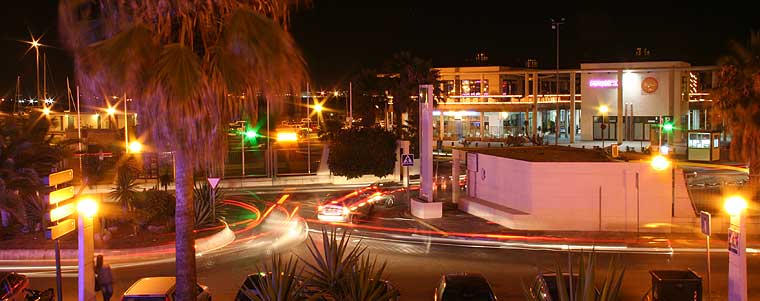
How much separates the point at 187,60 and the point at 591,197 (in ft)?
68.0

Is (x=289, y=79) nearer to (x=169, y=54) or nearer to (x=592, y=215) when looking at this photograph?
(x=169, y=54)

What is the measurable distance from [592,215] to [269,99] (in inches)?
784

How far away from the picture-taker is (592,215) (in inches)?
1084

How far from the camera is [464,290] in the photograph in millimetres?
14047

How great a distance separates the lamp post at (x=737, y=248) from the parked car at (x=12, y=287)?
13.5m

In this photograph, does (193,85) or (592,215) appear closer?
(193,85)

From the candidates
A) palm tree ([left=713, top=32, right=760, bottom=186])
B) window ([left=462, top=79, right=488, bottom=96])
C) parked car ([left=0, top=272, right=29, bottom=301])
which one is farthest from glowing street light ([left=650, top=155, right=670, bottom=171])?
window ([left=462, top=79, right=488, bottom=96])

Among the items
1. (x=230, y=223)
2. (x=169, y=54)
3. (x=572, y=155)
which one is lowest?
(x=230, y=223)

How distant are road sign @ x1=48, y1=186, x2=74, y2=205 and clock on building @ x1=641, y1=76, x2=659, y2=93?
69212 mm

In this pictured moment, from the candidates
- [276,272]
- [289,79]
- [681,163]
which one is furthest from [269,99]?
[681,163]

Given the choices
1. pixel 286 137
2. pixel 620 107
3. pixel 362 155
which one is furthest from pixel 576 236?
pixel 286 137

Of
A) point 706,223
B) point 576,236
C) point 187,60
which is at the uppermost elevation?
point 187,60

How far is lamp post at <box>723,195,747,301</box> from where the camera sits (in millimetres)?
13703

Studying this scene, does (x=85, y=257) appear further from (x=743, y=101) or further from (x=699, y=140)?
(x=699, y=140)
